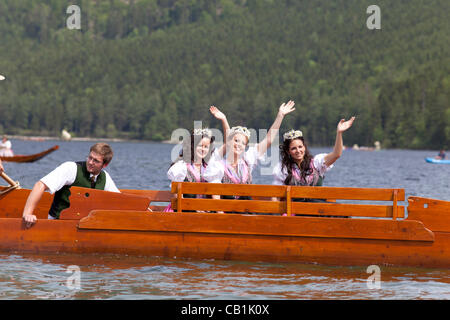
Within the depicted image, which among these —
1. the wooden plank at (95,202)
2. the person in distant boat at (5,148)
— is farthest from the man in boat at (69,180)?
the person in distant boat at (5,148)

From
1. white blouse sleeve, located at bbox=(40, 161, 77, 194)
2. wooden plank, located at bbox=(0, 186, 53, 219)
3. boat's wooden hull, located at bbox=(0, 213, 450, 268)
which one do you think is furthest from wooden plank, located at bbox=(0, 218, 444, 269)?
wooden plank, located at bbox=(0, 186, 53, 219)

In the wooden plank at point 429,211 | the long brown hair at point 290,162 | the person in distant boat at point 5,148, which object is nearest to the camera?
the wooden plank at point 429,211

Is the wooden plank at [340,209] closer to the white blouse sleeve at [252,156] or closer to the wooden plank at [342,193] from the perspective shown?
the wooden plank at [342,193]

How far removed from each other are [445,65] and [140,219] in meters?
169

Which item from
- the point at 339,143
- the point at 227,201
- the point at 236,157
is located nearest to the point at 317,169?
the point at 339,143

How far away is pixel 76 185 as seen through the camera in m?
11.7

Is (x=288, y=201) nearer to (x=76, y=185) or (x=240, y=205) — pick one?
(x=240, y=205)

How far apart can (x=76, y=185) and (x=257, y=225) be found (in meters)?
2.98

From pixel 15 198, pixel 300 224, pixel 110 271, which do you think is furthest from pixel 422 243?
pixel 15 198

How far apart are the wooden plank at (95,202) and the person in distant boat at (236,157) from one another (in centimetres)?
127

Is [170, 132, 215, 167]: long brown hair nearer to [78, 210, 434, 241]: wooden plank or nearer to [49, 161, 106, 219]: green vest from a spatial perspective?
[78, 210, 434, 241]: wooden plank

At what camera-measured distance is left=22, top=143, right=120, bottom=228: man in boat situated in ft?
36.2

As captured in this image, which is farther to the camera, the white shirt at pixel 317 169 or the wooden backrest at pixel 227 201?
the white shirt at pixel 317 169

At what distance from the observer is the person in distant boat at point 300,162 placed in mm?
11781
